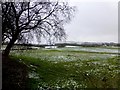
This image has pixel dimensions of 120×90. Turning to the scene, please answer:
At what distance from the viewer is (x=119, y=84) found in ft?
72.6

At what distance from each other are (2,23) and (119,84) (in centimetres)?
1163

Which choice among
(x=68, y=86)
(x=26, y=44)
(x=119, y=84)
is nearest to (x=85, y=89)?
(x=68, y=86)

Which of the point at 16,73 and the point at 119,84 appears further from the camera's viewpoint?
the point at 119,84

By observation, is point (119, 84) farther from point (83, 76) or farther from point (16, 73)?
point (16, 73)

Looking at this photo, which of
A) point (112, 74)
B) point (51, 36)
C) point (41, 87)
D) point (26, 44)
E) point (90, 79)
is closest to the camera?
point (41, 87)

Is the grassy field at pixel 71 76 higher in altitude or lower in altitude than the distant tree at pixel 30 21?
lower

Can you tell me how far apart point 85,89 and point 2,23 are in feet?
32.7

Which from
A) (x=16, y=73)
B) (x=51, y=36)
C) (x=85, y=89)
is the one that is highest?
(x=51, y=36)

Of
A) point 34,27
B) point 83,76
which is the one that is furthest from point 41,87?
point 34,27

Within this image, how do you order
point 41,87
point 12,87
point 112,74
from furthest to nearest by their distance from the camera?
point 112,74 → point 41,87 → point 12,87

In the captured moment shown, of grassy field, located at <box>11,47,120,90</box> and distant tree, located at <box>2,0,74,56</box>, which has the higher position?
distant tree, located at <box>2,0,74,56</box>

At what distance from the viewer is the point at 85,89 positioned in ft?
69.6

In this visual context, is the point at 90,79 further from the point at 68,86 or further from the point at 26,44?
the point at 26,44

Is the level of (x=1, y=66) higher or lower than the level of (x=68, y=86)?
higher
